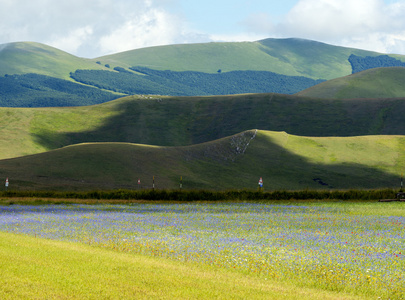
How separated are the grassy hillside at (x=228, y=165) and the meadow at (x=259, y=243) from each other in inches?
1938

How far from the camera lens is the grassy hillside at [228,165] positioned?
295 feet

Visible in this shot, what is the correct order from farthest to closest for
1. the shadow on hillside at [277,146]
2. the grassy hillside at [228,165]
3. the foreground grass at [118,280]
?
the shadow on hillside at [277,146] < the grassy hillside at [228,165] < the foreground grass at [118,280]

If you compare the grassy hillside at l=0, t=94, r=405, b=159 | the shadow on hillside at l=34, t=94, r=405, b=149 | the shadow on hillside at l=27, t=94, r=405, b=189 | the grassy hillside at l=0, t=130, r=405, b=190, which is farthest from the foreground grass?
the shadow on hillside at l=34, t=94, r=405, b=149

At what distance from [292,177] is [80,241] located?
90340mm

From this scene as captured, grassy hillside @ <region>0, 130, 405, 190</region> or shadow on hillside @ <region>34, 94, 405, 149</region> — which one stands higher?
shadow on hillside @ <region>34, 94, 405, 149</region>

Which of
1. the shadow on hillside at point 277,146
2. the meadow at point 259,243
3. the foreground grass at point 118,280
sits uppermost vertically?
the shadow on hillside at point 277,146

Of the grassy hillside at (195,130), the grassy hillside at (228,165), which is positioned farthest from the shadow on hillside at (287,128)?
the grassy hillside at (228,165)

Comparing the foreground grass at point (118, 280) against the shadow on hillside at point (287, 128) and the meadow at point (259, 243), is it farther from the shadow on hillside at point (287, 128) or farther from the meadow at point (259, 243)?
the shadow on hillside at point (287, 128)

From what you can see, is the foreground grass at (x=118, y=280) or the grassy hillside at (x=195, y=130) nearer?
the foreground grass at (x=118, y=280)

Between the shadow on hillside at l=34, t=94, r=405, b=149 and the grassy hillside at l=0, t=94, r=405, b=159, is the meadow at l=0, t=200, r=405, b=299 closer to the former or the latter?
the grassy hillside at l=0, t=94, r=405, b=159

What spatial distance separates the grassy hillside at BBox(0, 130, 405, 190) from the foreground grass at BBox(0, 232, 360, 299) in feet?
209

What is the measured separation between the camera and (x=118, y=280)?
48.5 ft

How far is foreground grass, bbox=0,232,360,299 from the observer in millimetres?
13328

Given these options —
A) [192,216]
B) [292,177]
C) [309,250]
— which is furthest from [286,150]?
[309,250]
